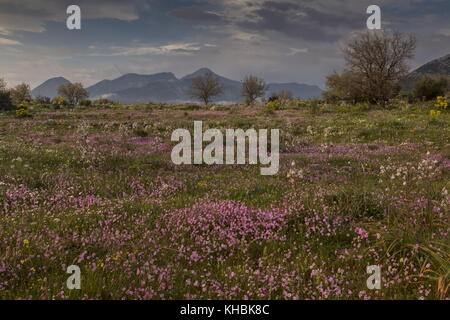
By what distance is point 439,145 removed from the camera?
643 inches

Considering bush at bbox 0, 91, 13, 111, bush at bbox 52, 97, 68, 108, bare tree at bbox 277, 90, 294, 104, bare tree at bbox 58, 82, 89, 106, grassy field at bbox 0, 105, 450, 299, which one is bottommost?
grassy field at bbox 0, 105, 450, 299

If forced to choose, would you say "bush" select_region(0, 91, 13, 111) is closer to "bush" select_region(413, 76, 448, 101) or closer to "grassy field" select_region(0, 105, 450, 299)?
"grassy field" select_region(0, 105, 450, 299)

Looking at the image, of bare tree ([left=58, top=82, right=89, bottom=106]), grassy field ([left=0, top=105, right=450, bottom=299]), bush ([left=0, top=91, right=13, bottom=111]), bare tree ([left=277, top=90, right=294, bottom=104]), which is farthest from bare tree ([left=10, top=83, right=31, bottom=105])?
grassy field ([left=0, top=105, right=450, bottom=299])

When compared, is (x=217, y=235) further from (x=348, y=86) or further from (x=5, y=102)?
(x=5, y=102)

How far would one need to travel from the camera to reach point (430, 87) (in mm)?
49312

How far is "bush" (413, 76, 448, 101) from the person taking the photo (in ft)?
162

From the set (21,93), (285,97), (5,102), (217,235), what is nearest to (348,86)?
(285,97)

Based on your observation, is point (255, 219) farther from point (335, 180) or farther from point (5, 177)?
point (5, 177)

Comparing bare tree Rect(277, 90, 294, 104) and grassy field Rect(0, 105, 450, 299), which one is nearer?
grassy field Rect(0, 105, 450, 299)

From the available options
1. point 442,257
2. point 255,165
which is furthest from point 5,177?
point 442,257

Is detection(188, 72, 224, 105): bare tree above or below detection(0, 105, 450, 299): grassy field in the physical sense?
above

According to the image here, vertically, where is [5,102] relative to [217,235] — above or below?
above

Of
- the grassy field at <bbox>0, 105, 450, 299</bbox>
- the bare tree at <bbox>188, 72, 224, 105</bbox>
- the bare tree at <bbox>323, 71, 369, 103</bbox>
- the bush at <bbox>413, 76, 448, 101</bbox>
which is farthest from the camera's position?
the bare tree at <bbox>188, 72, 224, 105</bbox>
